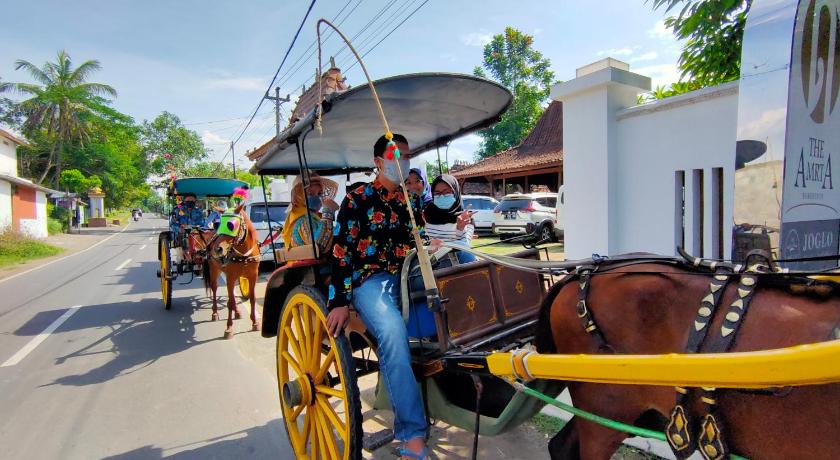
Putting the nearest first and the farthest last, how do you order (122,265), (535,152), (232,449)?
(232,449) → (122,265) → (535,152)

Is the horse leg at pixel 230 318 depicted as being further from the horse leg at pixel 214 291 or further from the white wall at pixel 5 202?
the white wall at pixel 5 202

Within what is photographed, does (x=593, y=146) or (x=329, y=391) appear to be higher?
(x=593, y=146)

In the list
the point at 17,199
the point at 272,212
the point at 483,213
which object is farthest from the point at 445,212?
the point at 17,199

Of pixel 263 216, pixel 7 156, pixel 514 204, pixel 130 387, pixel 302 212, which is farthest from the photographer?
pixel 7 156

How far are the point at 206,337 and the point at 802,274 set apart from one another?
19.7 feet

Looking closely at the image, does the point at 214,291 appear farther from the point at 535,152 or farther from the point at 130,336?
the point at 535,152

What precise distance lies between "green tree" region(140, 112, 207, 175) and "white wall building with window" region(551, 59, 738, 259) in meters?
48.9

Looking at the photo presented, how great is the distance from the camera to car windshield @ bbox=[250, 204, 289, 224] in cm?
1050

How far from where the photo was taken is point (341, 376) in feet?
7.98


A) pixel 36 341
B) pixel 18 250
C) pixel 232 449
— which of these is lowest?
pixel 232 449

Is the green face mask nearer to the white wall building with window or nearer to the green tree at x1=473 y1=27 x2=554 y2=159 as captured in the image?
the white wall building with window

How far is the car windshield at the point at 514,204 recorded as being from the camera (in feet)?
51.5

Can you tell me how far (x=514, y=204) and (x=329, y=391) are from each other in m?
14.0

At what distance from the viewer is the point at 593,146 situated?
453cm
